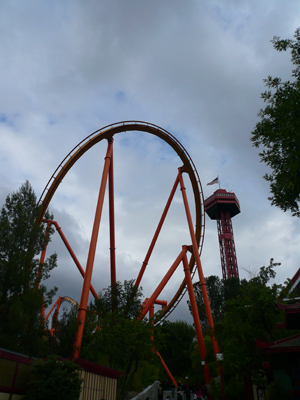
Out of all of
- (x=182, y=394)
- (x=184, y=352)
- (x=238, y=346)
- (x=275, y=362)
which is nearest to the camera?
(x=275, y=362)

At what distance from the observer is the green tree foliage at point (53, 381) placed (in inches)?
263

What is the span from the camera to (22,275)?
9.34 m

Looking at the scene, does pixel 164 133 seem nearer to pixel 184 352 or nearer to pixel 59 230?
pixel 59 230

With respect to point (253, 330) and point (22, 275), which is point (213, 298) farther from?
point (22, 275)

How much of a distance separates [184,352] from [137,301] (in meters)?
23.2

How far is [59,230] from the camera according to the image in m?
19.5

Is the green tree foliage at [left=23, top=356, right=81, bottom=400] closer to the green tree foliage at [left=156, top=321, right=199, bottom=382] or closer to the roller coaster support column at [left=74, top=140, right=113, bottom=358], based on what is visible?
the roller coaster support column at [left=74, top=140, right=113, bottom=358]

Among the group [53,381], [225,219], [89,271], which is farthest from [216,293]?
[53,381]

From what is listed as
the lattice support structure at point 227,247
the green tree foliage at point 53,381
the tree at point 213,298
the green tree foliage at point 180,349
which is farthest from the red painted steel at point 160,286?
the lattice support structure at point 227,247

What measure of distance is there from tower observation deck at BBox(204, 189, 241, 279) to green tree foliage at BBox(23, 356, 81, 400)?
54.3 meters

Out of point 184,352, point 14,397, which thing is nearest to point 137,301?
point 14,397

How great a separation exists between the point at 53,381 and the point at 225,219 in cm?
5908

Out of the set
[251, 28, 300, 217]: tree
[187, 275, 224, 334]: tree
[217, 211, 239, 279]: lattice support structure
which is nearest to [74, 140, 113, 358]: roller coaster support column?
[251, 28, 300, 217]: tree

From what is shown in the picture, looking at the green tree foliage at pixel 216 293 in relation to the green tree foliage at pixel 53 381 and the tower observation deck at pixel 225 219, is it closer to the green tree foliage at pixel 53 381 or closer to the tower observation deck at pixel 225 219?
the tower observation deck at pixel 225 219
